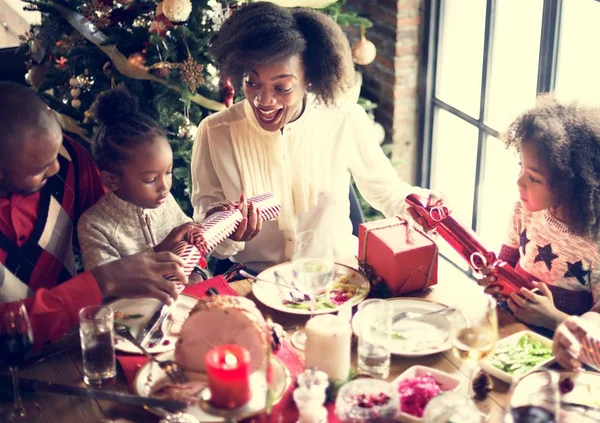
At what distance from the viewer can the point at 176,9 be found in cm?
A: 324

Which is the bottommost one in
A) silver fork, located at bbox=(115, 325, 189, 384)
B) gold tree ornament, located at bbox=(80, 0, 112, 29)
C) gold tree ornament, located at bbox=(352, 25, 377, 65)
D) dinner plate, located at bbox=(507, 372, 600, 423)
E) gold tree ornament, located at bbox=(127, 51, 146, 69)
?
dinner plate, located at bbox=(507, 372, 600, 423)

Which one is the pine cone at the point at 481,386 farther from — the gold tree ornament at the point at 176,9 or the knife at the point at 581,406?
the gold tree ornament at the point at 176,9

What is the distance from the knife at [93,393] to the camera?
6.14ft

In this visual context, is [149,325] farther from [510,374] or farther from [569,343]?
[569,343]

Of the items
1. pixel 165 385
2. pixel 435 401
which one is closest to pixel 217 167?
pixel 165 385

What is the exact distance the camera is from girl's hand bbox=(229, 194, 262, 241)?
2549 mm

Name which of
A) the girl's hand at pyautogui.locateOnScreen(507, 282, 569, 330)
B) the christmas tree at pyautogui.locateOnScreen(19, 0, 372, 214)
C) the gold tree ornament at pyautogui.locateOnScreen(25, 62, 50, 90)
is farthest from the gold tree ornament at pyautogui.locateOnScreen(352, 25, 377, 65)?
the girl's hand at pyautogui.locateOnScreen(507, 282, 569, 330)

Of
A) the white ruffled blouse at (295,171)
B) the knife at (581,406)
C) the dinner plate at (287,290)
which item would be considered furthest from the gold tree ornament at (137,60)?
the knife at (581,406)

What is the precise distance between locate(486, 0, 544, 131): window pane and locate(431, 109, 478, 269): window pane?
0.74 feet

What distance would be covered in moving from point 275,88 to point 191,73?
79 cm

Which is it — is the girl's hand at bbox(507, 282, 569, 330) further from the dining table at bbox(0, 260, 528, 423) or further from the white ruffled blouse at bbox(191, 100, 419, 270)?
the white ruffled blouse at bbox(191, 100, 419, 270)

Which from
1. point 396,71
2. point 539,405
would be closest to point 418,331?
point 539,405

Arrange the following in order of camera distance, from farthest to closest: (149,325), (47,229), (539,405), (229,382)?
(47,229) → (149,325) → (539,405) → (229,382)

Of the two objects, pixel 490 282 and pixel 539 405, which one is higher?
pixel 539 405
